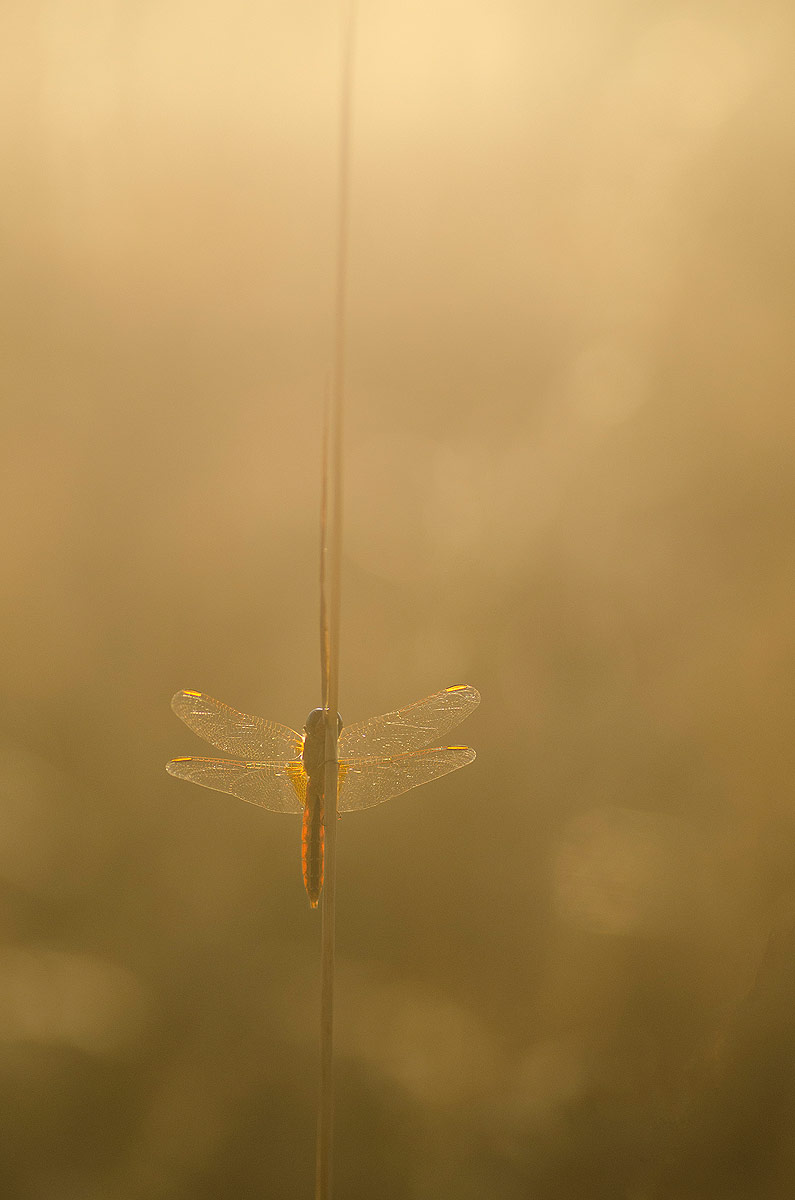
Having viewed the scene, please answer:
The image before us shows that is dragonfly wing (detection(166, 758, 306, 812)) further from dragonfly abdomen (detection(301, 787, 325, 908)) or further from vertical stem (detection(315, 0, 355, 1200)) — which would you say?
vertical stem (detection(315, 0, 355, 1200))

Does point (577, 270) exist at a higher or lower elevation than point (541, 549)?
higher

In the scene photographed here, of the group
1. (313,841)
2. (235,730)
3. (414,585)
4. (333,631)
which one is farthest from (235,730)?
(414,585)

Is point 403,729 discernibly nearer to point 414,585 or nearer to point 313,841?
point 313,841

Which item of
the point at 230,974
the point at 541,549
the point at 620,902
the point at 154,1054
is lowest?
the point at 154,1054

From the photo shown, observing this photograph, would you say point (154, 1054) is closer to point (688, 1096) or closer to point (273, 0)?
point (688, 1096)

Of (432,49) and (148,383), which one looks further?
(148,383)

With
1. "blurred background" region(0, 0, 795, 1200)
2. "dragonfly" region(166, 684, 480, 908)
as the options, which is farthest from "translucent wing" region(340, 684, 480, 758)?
"blurred background" region(0, 0, 795, 1200)

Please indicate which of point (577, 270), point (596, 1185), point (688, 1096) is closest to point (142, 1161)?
point (596, 1185)

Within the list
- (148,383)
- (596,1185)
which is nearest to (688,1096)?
(596,1185)

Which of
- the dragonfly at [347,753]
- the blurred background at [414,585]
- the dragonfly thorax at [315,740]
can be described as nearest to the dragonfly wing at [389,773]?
the dragonfly at [347,753]
